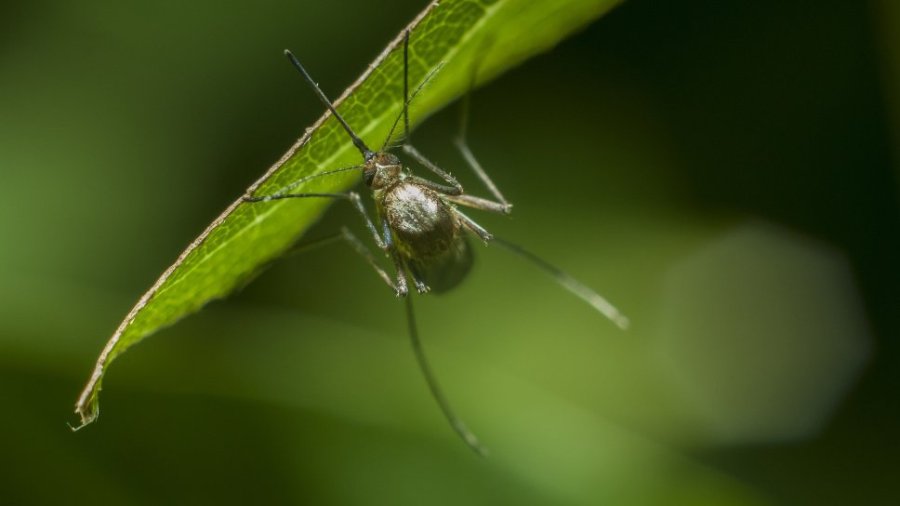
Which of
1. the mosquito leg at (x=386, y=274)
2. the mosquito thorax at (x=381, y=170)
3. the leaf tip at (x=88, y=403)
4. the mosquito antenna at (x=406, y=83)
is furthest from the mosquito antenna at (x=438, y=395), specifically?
the leaf tip at (x=88, y=403)

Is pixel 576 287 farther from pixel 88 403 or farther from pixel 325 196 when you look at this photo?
pixel 88 403

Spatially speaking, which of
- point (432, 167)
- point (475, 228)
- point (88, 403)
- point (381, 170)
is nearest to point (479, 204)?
point (475, 228)

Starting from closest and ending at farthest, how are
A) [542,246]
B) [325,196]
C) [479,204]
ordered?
[325,196], [479,204], [542,246]

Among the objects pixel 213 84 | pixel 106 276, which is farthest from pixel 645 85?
pixel 106 276

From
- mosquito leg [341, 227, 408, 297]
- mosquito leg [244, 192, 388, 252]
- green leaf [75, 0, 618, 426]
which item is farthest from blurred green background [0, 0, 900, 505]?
green leaf [75, 0, 618, 426]

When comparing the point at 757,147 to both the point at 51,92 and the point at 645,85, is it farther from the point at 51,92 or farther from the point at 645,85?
the point at 51,92
